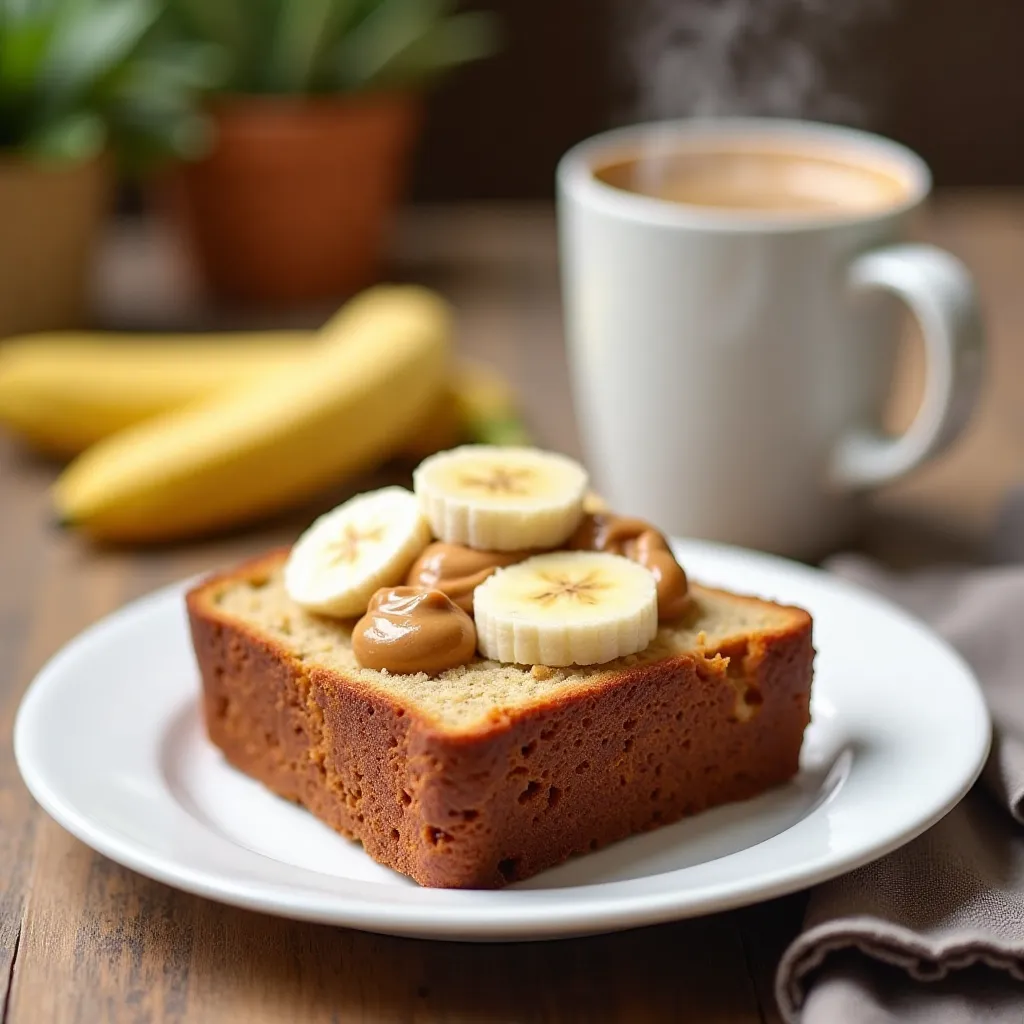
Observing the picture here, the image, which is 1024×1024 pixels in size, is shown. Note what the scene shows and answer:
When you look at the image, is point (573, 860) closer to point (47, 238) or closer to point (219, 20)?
point (47, 238)

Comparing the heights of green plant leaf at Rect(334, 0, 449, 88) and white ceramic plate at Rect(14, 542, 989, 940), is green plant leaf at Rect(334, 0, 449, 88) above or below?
above

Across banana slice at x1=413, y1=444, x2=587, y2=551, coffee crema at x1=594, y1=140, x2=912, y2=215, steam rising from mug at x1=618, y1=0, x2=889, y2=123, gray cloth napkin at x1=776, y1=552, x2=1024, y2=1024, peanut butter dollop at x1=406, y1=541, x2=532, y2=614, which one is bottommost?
gray cloth napkin at x1=776, y1=552, x2=1024, y2=1024

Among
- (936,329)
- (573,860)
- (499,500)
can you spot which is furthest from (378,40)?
(573,860)

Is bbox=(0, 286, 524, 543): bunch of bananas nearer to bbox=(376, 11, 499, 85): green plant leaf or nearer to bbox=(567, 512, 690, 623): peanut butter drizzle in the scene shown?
bbox=(376, 11, 499, 85): green plant leaf

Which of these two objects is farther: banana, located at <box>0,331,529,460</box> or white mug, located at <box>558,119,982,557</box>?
banana, located at <box>0,331,529,460</box>

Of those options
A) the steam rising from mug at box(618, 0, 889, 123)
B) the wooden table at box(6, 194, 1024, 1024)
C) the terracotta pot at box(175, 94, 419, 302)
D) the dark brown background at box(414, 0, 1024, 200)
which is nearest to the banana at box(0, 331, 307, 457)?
the wooden table at box(6, 194, 1024, 1024)
